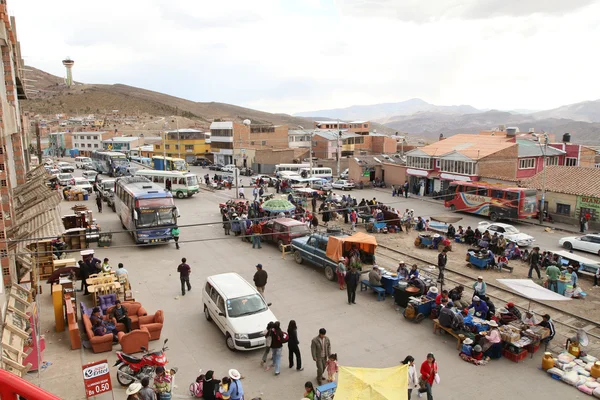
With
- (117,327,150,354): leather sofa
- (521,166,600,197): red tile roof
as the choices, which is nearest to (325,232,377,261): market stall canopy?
(117,327,150,354): leather sofa

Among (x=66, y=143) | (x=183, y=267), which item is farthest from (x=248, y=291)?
(x=66, y=143)

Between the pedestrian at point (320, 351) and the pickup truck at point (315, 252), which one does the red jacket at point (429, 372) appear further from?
the pickup truck at point (315, 252)

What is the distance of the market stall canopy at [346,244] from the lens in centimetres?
1802

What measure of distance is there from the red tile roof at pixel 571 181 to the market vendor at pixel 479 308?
20381mm

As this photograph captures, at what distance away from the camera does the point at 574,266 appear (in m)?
19.2

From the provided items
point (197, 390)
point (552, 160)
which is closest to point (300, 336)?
point (197, 390)

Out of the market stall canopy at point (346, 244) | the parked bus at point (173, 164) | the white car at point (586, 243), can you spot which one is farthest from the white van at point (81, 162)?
the white car at point (586, 243)

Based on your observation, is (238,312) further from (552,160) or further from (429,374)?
(552,160)

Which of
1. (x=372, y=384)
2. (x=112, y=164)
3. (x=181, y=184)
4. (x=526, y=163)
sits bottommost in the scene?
(x=181, y=184)

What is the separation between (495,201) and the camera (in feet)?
104

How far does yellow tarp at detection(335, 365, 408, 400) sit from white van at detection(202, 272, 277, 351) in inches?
184

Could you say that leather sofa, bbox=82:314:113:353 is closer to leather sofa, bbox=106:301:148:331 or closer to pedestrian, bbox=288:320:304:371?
leather sofa, bbox=106:301:148:331

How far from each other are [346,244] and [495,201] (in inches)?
721

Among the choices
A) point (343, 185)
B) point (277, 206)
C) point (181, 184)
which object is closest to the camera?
point (277, 206)
